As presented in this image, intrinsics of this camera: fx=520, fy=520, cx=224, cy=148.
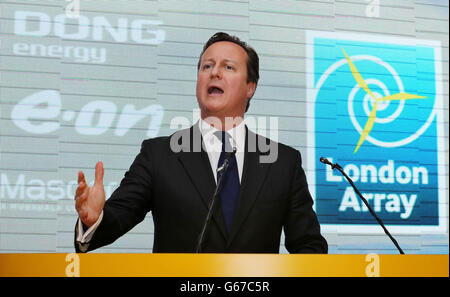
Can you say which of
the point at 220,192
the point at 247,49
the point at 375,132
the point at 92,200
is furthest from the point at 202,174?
the point at 375,132

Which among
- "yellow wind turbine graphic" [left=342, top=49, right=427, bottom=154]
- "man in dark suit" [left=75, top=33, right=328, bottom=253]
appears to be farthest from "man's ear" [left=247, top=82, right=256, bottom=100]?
"yellow wind turbine graphic" [left=342, top=49, right=427, bottom=154]

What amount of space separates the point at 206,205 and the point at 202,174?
0.15m

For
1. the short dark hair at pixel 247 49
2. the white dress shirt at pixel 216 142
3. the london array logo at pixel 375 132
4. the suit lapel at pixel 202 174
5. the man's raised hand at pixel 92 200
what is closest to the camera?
the man's raised hand at pixel 92 200

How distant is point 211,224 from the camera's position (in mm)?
2098

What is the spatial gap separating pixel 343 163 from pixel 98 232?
255 centimetres

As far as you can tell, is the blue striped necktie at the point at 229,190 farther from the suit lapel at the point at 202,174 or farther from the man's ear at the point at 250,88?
the man's ear at the point at 250,88

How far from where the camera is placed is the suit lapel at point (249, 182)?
84.5 inches

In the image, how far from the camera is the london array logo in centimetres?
404

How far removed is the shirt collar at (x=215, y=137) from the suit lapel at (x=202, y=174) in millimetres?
62

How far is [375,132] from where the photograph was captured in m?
4.18

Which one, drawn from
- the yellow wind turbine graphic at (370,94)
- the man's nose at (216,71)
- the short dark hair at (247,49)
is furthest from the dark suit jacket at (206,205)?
the yellow wind turbine graphic at (370,94)

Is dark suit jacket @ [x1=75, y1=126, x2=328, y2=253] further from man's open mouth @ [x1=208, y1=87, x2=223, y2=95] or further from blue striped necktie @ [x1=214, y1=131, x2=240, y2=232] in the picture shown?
man's open mouth @ [x1=208, y1=87, x2=223, y2=95]
